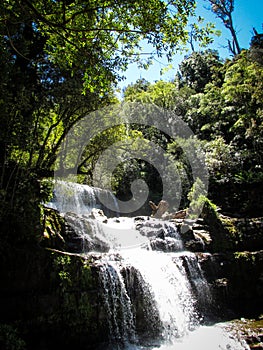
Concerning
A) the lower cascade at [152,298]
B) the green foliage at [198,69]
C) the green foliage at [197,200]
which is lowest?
the lower cascade at [152,298]

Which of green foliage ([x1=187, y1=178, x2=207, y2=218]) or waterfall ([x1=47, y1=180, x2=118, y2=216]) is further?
waterfall ([x1=47, y1=180, x2=118, y2=216])

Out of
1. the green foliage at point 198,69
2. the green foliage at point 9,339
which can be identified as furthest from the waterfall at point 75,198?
the green foliage at point 198,69

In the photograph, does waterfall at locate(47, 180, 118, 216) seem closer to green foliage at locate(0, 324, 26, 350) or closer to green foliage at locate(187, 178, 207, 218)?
green foliage at locate(187, 178, 207, 218)

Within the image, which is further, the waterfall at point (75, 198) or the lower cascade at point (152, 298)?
the waterfall at point (75, 198)

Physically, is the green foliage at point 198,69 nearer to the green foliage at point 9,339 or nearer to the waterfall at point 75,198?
the waterfall at point 75,198

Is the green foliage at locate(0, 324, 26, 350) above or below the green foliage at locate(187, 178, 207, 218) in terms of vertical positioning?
below

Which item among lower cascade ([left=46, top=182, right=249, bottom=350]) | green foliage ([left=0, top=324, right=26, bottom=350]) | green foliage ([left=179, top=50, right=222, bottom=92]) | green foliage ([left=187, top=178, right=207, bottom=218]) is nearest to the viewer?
green foliage ([left=0, top=324, right=26, bottom=350])

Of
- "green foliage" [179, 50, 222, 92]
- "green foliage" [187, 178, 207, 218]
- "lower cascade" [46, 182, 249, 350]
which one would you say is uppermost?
"green foliage" [179, 50, 222, 92]

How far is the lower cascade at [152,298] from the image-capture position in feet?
22.0

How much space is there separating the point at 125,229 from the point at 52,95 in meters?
7.32

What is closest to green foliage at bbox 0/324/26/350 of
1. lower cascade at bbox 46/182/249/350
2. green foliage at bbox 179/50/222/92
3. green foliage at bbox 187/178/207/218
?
lower cascade at bbox 46/182/249/350

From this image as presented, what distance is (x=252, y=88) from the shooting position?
15281mm

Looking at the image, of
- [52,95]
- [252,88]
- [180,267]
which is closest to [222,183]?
[252,88]

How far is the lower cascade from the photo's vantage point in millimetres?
6699
